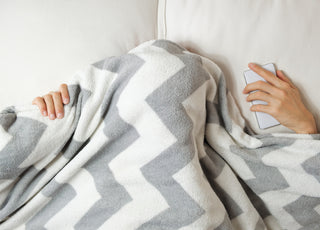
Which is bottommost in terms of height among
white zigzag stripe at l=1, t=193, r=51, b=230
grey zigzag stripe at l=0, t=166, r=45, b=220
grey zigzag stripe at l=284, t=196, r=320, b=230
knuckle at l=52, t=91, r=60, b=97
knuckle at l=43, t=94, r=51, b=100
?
grey zigzag stripe at l=284, t=196, r=320, b=230

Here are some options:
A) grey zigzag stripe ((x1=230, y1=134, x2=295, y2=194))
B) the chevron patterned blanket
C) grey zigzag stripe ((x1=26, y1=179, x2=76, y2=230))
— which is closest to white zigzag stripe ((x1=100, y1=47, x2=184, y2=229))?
the chevron patterned blanket

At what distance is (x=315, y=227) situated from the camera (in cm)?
70

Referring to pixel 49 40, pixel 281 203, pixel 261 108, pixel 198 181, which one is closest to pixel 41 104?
pixel 49 40

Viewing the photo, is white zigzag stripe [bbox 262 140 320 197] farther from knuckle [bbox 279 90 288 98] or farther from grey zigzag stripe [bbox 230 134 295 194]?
knuckle [bbox 279 90 288 98]

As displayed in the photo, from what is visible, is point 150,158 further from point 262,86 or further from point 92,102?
point 262,86

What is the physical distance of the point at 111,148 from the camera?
2.07 ft

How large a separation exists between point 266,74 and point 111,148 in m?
0.42

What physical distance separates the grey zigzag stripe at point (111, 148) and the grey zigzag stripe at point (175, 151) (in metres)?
0.07

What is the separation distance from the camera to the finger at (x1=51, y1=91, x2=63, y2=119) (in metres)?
0.61

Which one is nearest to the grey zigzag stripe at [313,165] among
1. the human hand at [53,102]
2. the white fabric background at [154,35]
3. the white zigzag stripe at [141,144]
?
the white fabric background at [154,35]

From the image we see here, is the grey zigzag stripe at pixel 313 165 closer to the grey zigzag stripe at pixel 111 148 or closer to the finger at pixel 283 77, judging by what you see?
the finger at pixel 283 77

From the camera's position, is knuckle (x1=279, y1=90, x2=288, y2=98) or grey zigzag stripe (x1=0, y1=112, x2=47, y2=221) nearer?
grey zigzag stripe (x1=0, y1=112, x2=47, y2=221)

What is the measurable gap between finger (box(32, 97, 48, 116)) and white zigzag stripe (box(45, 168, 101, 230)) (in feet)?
0.51

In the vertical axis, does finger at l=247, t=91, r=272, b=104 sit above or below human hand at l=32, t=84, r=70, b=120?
below
